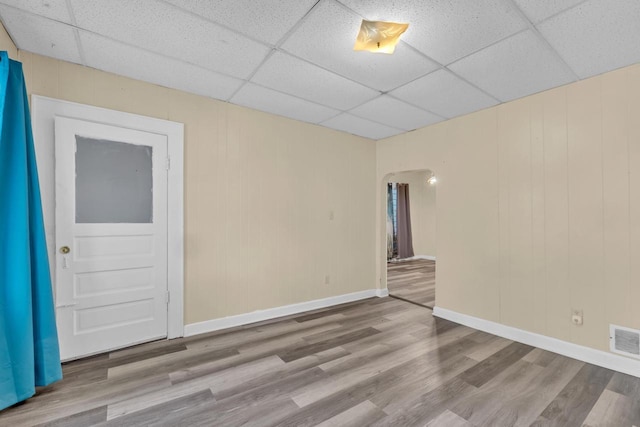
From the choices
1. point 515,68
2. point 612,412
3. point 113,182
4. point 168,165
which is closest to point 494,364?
point 612,412

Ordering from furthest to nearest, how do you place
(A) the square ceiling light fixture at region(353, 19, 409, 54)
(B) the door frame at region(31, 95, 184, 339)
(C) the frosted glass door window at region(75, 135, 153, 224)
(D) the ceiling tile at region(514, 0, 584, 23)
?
(C) the frosted glass door window at region(75, 135, 153, 224) < (B) the door frame at region(31, 95, 184, 339) < (A) the square ceiling light fixture at region(353, 19, 409, 54) < (D) the ceiling tile at region(514, 0, 584, 23)

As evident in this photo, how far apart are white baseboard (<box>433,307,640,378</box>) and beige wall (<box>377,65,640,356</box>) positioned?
6 centimetres

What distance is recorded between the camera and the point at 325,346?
2.79 meters

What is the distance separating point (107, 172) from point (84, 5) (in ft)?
4.44

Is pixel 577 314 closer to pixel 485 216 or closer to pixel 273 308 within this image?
pixel 485 216

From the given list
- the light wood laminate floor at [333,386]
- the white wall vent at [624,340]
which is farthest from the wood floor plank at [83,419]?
the white wall vent at [624,340]

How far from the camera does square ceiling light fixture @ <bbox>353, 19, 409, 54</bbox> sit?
1.87 meters

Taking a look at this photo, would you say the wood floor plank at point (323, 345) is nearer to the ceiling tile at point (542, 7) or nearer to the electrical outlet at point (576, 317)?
the electrical outlet at point (576, 317)

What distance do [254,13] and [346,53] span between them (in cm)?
75

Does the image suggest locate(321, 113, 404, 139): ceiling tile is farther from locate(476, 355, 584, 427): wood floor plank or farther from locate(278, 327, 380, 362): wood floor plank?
locate(476, 355, 584, 427): wood floor plank

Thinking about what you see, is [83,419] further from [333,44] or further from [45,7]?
[333,44]

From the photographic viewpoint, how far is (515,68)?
93.7 inches

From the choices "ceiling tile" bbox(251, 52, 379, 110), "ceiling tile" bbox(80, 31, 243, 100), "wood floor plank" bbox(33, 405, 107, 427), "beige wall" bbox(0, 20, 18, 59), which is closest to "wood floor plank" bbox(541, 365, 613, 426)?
"wood floor plank" bbox(33, 405, 107, 427)

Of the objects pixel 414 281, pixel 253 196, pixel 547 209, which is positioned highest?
pixel 253 196
